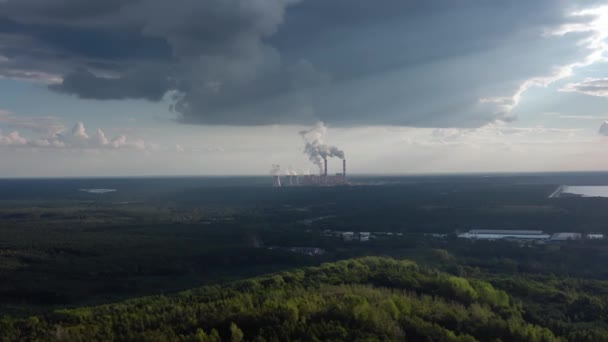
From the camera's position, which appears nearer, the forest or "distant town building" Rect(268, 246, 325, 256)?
the forest

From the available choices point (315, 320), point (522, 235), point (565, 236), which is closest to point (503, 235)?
point (522, 235)

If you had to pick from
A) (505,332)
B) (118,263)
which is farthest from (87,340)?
(118,263)

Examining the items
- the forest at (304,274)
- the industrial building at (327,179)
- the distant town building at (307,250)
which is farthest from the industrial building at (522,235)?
the industrial building at (327,179)

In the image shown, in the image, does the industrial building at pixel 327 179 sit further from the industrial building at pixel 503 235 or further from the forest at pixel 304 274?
the industrial building at pixel 503 235

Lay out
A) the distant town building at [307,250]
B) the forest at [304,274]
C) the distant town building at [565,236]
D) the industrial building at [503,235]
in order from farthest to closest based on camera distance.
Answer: the industrial building at [503,235] < the distant town building at [565,236] < the distant town building at [307,250] < the forest at [304,274]

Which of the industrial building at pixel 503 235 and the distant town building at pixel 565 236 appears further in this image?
the industrial building at pixel 503 235

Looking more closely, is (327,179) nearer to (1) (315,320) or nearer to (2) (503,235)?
(2) (503,235)

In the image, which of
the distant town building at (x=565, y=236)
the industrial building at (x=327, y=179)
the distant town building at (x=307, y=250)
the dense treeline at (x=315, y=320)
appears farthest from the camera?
the industrial building at (x=327, y=179)

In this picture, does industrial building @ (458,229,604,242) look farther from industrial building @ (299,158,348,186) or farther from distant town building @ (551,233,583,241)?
industrial building @ (299,158,348,186)

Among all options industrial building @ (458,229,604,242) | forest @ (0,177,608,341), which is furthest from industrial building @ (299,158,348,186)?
industrial building @ (458,229,604,242)

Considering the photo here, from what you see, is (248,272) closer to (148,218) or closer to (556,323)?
(556,323)
